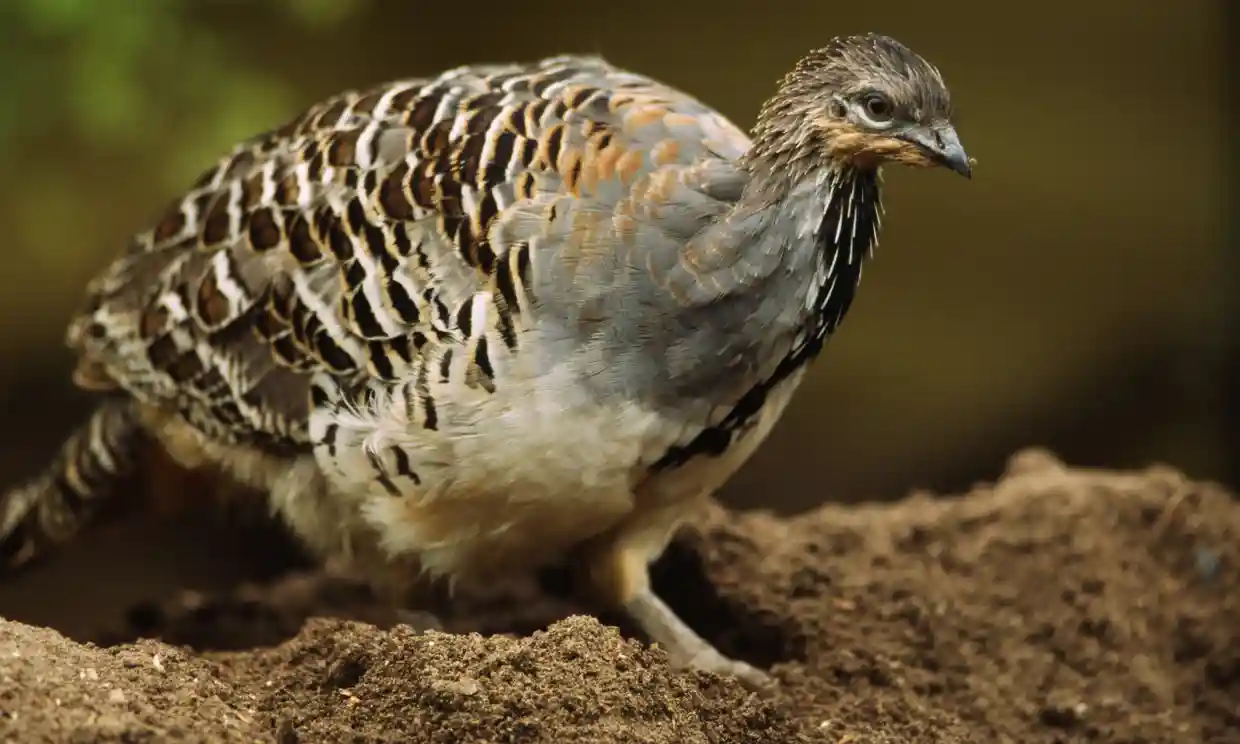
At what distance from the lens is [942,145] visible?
8.44 ft

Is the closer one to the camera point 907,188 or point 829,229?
point 829,229

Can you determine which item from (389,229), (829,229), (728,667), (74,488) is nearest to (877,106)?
(829,229)

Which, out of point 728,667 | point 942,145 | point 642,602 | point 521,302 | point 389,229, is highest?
point 942,145

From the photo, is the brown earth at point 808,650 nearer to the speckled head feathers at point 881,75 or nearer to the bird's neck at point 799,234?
the bird's neck at point 799,234

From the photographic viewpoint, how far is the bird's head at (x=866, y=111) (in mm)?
2582

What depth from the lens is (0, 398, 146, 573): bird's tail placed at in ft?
12.1

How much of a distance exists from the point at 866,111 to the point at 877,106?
26 millimetres

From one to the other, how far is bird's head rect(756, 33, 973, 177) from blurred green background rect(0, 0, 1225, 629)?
76 centimetres

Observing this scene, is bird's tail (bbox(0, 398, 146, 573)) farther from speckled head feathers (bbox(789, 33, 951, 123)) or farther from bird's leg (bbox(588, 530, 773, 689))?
speckled head feathers (bbox(789, 33, 951, 123))

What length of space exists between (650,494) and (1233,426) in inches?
125

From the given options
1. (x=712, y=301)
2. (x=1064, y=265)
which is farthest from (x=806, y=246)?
(x=1064, y=265)

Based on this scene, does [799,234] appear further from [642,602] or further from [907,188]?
[907,188]

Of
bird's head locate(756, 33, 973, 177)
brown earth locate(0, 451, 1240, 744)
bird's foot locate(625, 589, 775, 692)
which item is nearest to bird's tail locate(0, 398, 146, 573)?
brown earth locate(0, 451, 1240, 744)

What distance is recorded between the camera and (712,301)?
2.71 m
